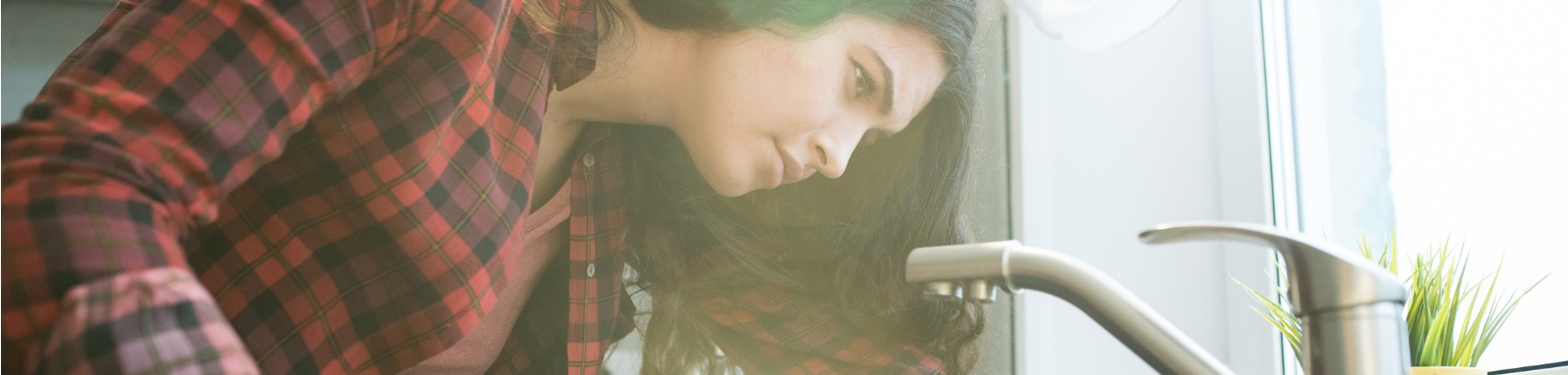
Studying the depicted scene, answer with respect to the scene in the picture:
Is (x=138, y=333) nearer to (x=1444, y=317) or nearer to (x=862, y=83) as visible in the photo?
(x=862, y=83)

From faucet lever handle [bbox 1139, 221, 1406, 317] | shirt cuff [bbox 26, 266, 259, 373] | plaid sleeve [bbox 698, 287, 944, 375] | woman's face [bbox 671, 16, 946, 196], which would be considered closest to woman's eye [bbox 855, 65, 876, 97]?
woman's face [bbox 671, 16, 946, 196]

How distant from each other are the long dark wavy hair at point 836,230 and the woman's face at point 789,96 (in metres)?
0.02

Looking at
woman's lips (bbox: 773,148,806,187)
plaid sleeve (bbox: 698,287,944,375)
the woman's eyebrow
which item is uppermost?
the woman's eyebrow

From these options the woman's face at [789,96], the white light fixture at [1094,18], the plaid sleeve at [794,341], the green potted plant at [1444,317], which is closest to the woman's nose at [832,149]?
the woman's face at [789,96]

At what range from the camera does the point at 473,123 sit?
56 centimetres

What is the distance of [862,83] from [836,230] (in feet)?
0.47

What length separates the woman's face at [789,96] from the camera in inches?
28.0

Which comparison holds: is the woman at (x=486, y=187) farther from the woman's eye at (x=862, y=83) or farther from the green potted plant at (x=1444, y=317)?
the green potted plant at (x=1444, y=317)

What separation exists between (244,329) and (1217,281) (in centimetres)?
68

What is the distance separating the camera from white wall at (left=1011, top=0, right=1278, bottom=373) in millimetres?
858

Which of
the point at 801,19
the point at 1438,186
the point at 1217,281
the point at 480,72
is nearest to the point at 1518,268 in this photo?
the point at 1438,186

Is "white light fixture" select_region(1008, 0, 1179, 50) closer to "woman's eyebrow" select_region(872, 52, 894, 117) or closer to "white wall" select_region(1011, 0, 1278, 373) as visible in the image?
"white wall" select_region(1011, 0, 1278, 373)

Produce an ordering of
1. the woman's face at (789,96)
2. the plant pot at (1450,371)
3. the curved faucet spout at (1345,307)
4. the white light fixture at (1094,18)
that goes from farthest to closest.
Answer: the white light fixture at (1094,18) < the woman's face at (789,96) < the plant pot at (1450,371) < the curved faucet spout at (1345,307)

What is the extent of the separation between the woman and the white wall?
89 millimetres
